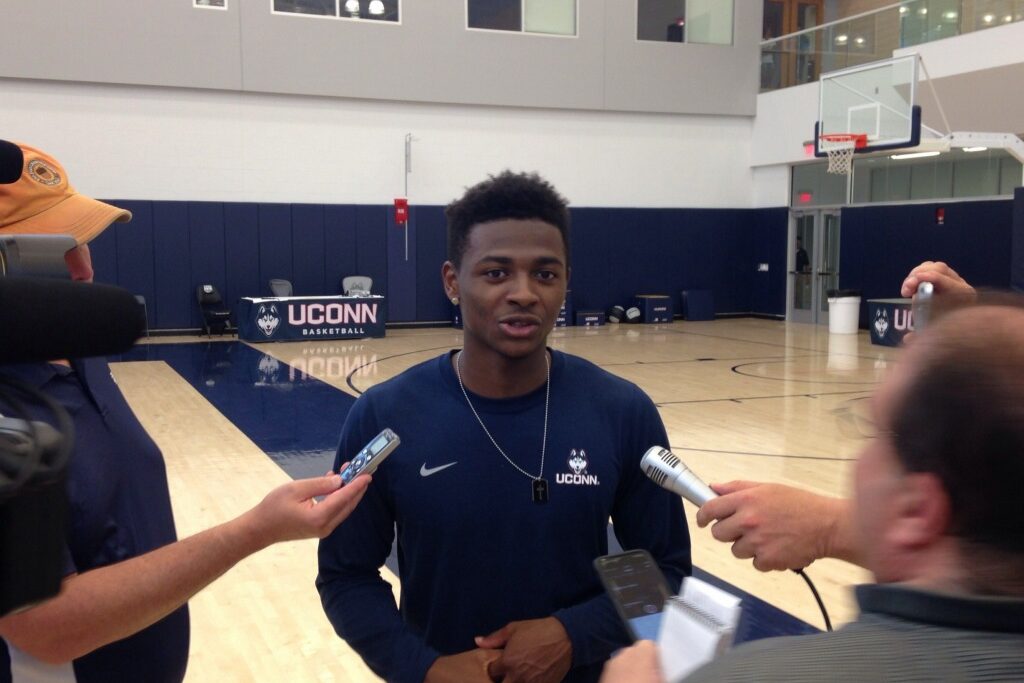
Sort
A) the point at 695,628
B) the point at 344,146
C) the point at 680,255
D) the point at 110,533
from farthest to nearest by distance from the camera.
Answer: the point at 680,255, the point at 344,146, the point at 110,533, the point at 695,628

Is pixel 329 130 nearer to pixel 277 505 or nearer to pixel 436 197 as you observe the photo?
pixel 436 197

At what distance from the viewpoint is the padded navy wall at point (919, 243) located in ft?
48.4

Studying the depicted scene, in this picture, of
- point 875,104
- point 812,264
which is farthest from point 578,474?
point 812,264

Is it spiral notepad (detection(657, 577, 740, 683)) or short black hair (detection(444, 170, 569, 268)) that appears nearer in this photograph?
spiral notepad (detection(657, 577, 740, 683))

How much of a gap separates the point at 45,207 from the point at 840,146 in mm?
13808

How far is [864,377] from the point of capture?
1083 centimetres

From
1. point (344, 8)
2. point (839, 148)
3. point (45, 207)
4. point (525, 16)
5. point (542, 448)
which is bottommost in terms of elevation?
point (542, 448)

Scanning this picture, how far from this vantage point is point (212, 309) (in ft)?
51.6

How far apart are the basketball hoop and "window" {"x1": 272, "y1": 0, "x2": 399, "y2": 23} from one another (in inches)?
300

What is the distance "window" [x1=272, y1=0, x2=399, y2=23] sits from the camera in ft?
52.5

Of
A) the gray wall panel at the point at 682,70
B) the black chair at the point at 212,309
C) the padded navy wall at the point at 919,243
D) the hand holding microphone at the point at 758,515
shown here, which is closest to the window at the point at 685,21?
the gray wall panel at the point at 682,70

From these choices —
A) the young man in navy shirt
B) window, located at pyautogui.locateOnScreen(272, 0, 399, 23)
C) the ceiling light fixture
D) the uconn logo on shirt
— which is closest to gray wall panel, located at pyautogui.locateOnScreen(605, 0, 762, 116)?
the ceiling light fixture

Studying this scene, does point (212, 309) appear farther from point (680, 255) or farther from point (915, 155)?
point (915, 155)

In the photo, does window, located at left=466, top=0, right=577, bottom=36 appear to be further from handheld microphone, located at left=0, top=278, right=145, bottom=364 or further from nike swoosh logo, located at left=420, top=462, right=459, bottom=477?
handheld microphone, located at left=0, top=278, right=145, bottom=364
